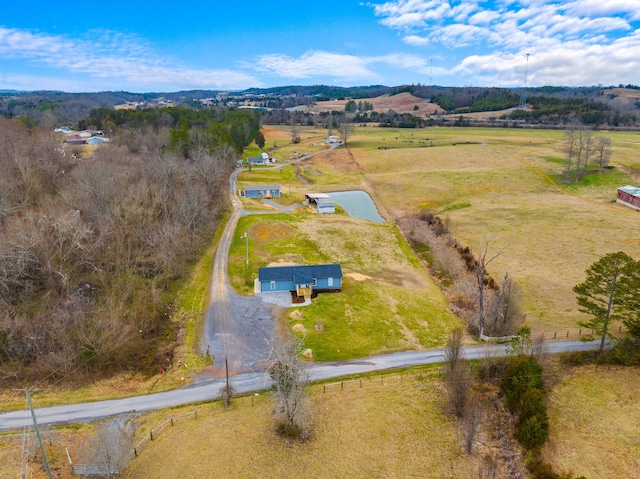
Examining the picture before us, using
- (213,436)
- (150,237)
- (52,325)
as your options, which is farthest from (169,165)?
(213,436)

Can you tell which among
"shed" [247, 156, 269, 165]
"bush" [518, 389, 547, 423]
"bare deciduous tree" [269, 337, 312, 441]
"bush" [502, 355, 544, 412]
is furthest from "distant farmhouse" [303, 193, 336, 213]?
"bush" [518, 389, 547, 423]

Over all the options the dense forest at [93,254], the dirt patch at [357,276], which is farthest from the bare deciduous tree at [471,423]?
the dense forest at [93,254]

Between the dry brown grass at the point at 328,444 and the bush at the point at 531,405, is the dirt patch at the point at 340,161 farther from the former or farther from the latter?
the bush at the point at 531,405

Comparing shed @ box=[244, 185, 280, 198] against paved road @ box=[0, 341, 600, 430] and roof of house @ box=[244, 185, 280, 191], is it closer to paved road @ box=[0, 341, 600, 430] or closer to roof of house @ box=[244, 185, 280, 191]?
roof of house @ box=[244, 185, 280, 191]

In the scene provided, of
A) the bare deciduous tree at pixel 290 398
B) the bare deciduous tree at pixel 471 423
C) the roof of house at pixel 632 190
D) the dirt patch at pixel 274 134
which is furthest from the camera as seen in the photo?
the dirt patch at pixel 274 134

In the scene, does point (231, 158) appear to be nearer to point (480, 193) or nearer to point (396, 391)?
point (480, 193)

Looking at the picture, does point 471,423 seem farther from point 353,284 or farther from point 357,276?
point 357,276
